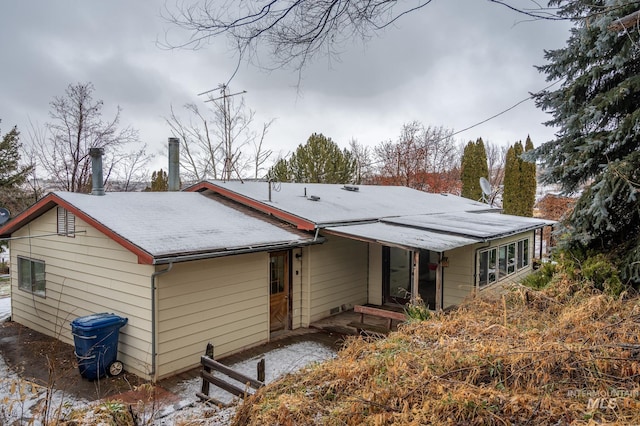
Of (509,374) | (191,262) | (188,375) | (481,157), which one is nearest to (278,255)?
(191,262)

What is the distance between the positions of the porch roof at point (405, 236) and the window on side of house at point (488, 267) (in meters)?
2.12

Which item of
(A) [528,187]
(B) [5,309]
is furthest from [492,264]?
(B) [5,309]

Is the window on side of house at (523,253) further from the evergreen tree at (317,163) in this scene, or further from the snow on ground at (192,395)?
the evergreen tree at (317,163)

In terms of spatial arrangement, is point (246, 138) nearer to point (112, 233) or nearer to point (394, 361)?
point (112, 233)

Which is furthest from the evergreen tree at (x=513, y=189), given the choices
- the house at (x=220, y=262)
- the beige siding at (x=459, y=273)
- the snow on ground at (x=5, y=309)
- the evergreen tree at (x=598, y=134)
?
the snow on ground at (x=5, y=309)

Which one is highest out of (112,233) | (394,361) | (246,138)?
(246,138)

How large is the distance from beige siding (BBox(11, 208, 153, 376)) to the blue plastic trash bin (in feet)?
0.75

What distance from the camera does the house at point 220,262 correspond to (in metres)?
7.07

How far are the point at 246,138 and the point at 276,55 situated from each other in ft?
86.2

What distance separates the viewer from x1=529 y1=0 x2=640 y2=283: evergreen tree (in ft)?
20.8

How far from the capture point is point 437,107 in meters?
6.78

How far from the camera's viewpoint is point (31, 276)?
32.1 ft

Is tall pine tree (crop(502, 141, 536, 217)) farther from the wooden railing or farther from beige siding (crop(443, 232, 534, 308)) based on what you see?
the wooden railing

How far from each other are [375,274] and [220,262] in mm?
5104
